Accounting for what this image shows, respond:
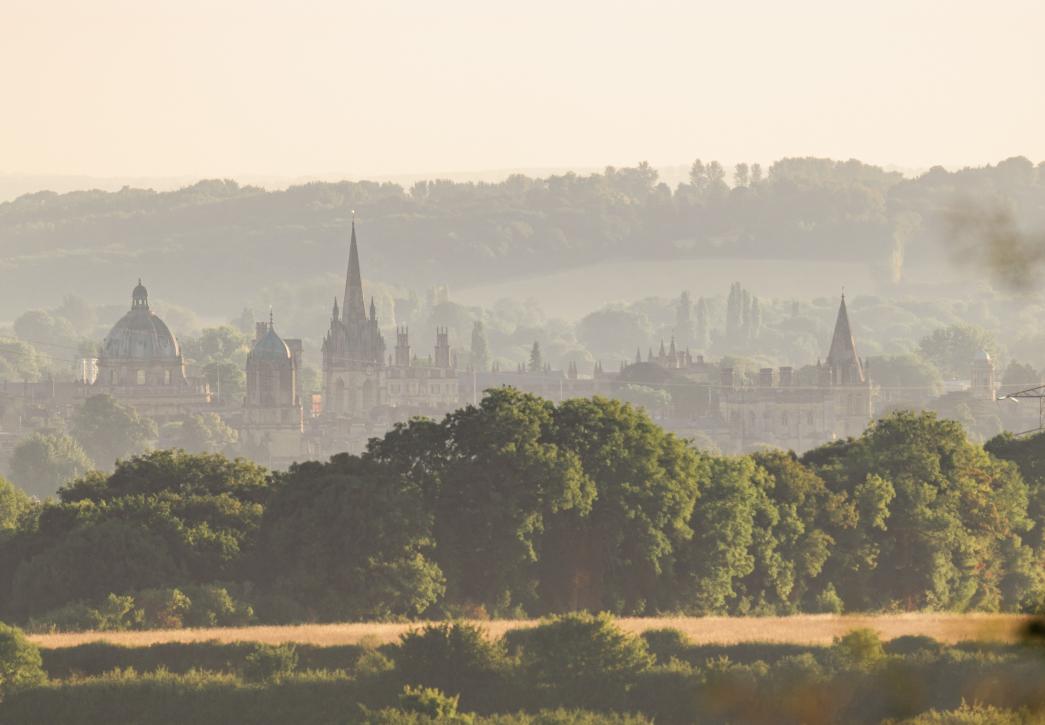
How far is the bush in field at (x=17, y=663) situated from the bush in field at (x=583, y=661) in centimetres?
1073

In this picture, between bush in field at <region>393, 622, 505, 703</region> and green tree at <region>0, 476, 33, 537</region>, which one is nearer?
bush in field at <region>393, 622, 505, 703</region>

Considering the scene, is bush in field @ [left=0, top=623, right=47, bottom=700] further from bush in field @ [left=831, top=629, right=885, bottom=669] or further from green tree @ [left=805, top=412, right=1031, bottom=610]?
green tree @ [left=805, top=412, right=1031, bottom=610]

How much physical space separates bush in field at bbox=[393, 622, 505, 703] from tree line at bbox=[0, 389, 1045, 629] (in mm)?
12982

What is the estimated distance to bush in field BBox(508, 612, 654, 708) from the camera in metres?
58.8

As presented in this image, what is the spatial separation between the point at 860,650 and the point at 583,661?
6.11 meters

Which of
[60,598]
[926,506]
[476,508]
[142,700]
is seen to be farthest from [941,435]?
[142,700]

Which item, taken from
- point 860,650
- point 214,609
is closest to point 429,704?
point 860,650

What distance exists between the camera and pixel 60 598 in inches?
2975

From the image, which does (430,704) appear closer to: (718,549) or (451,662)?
(451,662)

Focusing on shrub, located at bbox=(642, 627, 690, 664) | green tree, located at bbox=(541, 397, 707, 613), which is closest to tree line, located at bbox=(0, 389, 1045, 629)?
green tree, located at bbox=(541, 397, 707, 613)

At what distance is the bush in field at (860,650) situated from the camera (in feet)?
193

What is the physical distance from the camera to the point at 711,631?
214 ft

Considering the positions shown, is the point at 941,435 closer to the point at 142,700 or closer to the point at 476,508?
the point at 476,508

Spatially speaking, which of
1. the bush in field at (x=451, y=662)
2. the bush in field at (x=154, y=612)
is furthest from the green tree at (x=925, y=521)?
the bush in field at (x=451, y=662)
